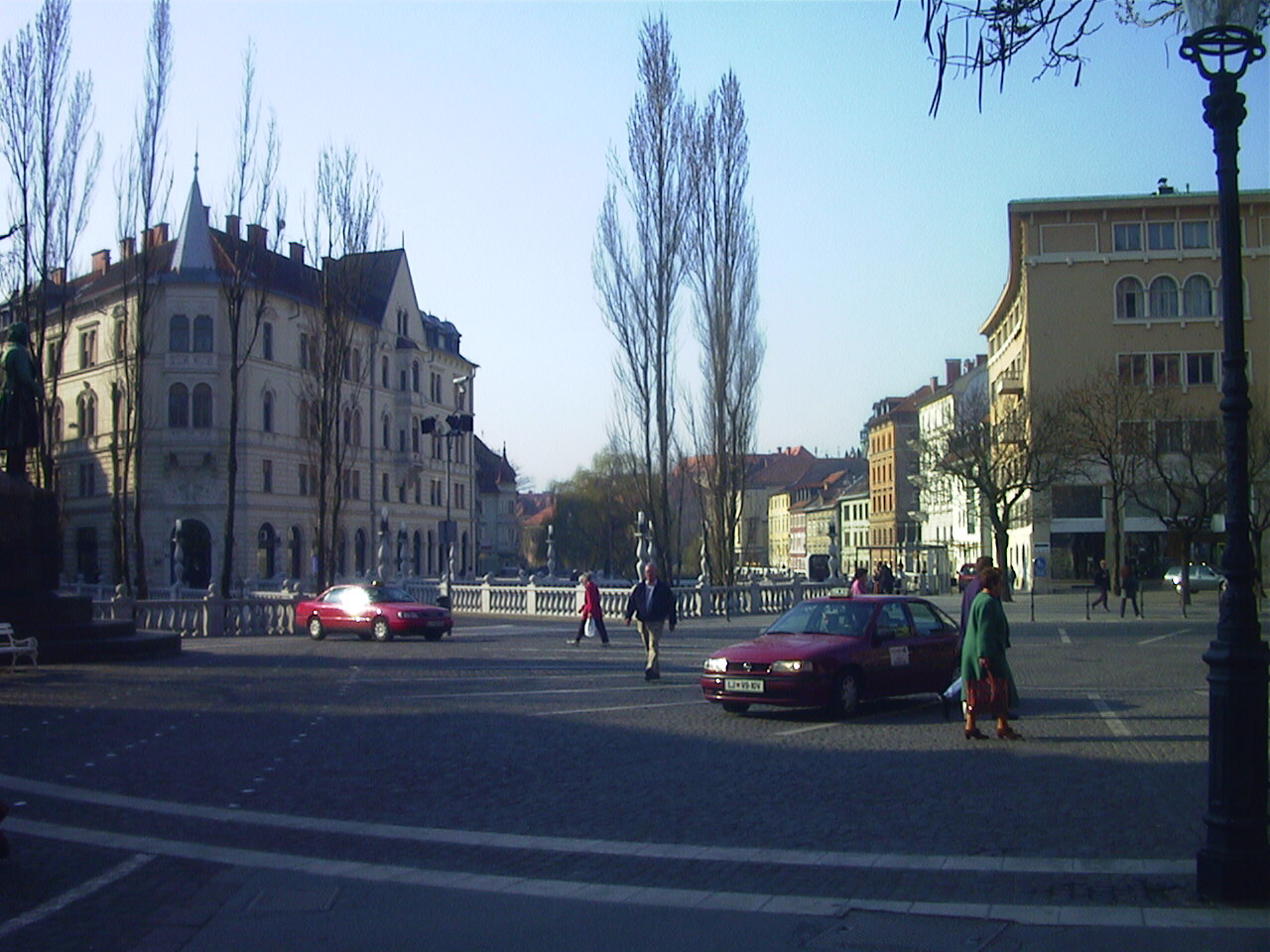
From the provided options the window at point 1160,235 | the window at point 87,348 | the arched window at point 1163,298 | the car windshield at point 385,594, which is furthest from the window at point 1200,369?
the window at point 87,348

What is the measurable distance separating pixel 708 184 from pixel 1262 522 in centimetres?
2394

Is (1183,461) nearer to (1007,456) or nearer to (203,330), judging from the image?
(1007,456)

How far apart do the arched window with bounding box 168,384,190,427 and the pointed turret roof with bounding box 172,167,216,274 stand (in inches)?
257

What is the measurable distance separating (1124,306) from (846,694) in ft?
185

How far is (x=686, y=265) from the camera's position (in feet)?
143

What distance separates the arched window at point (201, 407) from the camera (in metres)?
68.6

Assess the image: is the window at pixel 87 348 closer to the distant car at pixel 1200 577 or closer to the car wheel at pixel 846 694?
the distant car at pixel 1200 577

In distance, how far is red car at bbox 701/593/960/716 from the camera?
49.4 feet

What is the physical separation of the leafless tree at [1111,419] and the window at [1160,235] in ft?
46.6

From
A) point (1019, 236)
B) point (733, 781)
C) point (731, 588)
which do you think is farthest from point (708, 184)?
point (733, 781)

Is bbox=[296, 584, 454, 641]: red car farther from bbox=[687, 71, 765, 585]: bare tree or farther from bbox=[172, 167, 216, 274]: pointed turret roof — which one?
bbox=[172, 167, 216, 274]: pointed turret roof

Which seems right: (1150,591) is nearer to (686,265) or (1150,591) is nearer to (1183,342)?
(1183,342)

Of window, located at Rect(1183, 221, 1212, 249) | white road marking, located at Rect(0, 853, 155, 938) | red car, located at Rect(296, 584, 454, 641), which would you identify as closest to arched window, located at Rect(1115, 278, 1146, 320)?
window, located at Rect(1183, 221, 1212, 249)

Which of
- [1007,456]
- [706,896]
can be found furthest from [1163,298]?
[706,896]
